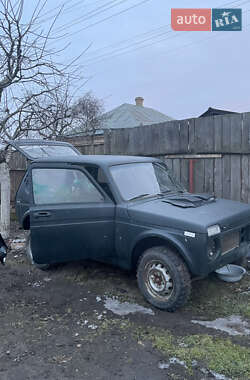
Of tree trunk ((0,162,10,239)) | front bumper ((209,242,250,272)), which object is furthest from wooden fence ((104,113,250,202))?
tree trunk ((0,162,10,239))

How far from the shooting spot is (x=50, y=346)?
11.1 ft

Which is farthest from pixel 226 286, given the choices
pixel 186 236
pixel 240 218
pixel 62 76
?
pixel 62 76

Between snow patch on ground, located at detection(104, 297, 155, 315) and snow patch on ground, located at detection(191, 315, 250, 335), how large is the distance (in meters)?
0.61

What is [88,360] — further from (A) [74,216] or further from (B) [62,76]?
(B) [62,76]

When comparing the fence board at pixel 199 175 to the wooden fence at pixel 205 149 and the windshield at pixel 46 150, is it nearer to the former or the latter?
the wooden fence at pixel 205 149

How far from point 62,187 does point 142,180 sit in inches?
45.3

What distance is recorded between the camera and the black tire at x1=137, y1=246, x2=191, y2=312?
3.97 metres

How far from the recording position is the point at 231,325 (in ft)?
12.4

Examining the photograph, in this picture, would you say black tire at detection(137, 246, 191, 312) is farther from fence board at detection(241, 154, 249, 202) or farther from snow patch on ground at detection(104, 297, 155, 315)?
fence board at detection(241, 154, 249, 202)

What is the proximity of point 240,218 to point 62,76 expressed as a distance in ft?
16.5

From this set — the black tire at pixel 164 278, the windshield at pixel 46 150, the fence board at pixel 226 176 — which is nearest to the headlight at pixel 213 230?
the black tire at pixel 164 278

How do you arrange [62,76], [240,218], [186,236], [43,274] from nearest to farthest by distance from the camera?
[186,236] < [240,218] < [43,274] < [62,76]

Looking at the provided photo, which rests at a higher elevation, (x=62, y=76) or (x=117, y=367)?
(x=62, y=76)

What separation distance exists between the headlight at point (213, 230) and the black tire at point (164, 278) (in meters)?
0.49
